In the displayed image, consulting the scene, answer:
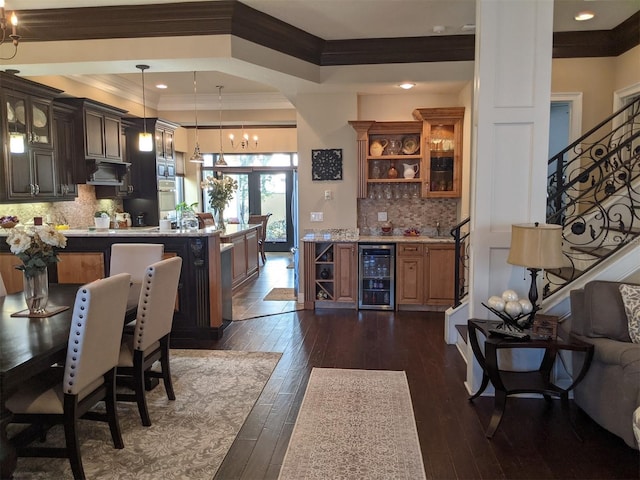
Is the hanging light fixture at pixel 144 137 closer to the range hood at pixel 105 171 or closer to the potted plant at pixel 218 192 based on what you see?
the range hood at pixel 105 171

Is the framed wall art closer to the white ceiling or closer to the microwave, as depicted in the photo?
the white ceiling

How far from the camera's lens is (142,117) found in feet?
26.4

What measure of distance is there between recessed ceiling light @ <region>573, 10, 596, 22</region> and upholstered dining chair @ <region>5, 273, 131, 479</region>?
506 cm

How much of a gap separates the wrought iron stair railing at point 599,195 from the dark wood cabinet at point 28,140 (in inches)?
218

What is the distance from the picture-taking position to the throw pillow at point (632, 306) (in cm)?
301

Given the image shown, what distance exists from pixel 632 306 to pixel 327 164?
13.4 ft

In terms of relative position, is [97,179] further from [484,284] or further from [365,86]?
[484,284]

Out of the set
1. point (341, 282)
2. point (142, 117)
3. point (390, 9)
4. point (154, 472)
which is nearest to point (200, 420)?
point (154, 472)

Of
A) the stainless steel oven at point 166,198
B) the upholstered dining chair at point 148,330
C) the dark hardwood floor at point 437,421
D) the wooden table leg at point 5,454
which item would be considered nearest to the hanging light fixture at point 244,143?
the stainless steel oven at point 166,198

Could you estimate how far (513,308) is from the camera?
312cm

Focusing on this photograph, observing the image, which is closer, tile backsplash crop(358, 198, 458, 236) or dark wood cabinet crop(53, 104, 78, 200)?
dark wood cabinet crop(53, 104, 78, 200)

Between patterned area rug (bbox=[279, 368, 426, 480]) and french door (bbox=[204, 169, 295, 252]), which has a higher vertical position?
french door (bbox=[204, 169, 295, 252])

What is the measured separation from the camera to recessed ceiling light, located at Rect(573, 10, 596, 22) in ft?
15.7

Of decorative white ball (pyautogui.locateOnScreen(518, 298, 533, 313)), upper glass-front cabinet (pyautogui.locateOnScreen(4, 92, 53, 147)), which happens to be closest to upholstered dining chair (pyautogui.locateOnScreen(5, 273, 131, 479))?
decorative white ball (pyautogui.locateOnScreen(518, 298, 533, 313))
